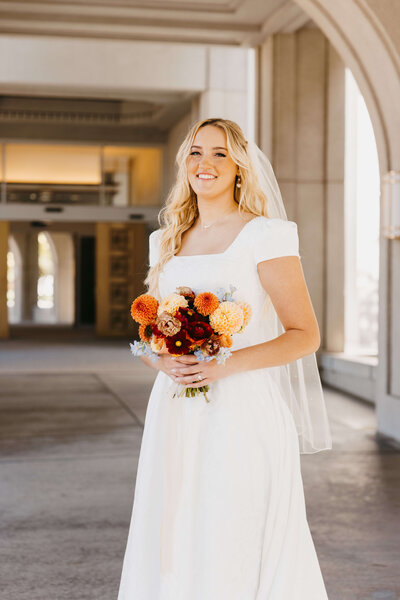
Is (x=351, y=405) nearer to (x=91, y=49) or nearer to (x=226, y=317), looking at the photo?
(x=226, y=317)

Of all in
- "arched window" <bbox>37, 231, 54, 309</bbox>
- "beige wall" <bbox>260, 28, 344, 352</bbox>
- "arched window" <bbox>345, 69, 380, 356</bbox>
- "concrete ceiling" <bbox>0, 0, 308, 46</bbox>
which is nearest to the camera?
"concrete ceiling" <bbox>0, 0, 308, 46</bbox>

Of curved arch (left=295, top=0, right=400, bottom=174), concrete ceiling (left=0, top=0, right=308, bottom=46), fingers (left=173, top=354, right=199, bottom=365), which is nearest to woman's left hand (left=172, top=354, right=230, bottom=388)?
fingers (left=173, top=354, right=199, bottom=365)

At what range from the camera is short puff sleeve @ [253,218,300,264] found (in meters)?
2.66

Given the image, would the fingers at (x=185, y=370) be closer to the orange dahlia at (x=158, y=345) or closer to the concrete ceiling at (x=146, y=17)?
the orange dahlia at (x=158, y=345)

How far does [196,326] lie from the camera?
250cm

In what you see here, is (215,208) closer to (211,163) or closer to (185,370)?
(211,163)

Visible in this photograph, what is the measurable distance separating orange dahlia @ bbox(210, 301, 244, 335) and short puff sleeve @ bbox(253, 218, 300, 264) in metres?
0.24

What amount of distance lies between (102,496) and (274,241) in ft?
11.6

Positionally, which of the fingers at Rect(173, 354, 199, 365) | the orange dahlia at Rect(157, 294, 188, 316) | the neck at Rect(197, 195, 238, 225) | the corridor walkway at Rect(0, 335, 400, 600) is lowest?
the corridor walkway at Rect(0, 335, 400, 600)

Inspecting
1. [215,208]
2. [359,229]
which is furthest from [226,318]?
[359,229]

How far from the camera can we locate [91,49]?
15867 mm

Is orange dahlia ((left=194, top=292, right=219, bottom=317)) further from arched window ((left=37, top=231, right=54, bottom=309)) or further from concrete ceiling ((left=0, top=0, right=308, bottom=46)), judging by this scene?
arched window ((left=37, top=231, right=54, bottom=309))

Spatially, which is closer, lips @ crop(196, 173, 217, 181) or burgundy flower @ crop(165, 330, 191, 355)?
burgundy flower @ crop(165, 330, 191, 355)

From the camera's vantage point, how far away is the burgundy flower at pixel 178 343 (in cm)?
249
